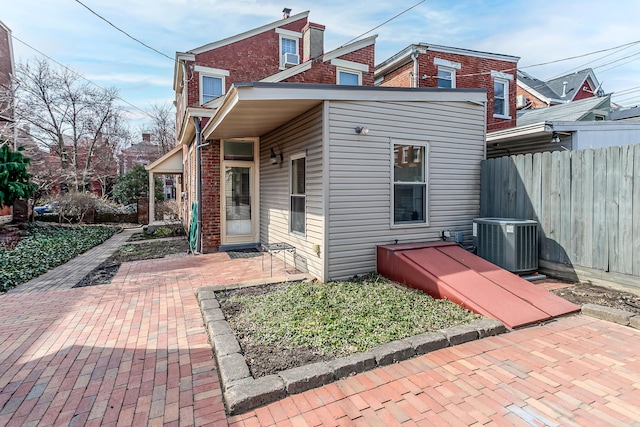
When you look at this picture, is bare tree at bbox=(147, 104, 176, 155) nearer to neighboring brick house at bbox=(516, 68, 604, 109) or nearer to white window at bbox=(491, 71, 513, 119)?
white window at bbox=(491, 71, 513, 119)

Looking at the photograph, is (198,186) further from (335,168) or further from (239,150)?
(335,168)

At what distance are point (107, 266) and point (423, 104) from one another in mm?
7201

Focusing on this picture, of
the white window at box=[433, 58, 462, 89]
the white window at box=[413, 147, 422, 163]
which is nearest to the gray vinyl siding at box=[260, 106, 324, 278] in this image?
the white window at box=[413, 147, 422, 163]

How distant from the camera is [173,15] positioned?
8.30 meters

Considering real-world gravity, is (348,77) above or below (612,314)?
above

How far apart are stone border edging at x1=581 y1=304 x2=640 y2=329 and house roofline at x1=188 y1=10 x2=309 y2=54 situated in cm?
1344

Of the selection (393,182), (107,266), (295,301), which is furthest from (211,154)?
(295,301)

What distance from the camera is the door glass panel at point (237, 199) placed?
8.50 metres

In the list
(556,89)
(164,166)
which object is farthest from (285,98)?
(556,89)

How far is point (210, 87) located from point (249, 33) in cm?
290

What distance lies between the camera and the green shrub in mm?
6551

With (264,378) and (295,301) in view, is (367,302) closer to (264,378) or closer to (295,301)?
(295,301)

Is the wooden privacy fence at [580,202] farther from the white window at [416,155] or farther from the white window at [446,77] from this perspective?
the white window at [446,77]

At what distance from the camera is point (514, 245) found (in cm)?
545
